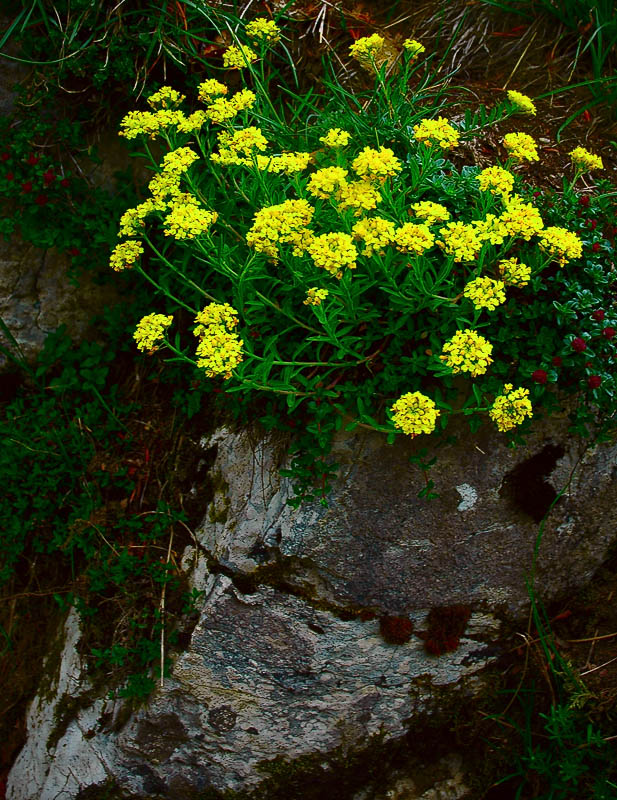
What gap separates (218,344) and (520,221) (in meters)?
1.05

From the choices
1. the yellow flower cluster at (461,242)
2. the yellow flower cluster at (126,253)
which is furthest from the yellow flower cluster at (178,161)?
the yellow flower cluster at (461,242)

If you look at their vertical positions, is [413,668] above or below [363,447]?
below

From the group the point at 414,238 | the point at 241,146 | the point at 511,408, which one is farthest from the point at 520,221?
the point at 241,146

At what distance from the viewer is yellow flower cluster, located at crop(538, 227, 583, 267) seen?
2.24 meters

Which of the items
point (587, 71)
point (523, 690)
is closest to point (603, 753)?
point (523, 690)

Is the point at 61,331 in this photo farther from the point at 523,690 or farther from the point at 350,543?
the point at 523,690

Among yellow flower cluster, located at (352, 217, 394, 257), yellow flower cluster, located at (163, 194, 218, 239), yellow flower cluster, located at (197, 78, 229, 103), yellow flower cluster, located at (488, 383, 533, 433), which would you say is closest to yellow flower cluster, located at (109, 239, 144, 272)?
yellow flower cluster, located at (163, 194, 218, 239)

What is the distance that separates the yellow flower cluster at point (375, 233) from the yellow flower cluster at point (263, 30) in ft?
3.81

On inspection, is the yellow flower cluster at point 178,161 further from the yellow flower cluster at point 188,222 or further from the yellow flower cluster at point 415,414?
the yellow flower cluster at point 415,414

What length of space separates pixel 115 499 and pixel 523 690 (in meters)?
1.95

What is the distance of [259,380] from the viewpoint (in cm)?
248

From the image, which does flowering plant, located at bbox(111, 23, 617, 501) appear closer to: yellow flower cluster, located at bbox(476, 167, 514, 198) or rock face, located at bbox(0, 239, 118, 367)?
yellow flower cluster, located at bbox(476, 167, 514, 198)

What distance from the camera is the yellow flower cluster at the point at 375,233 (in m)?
2.13

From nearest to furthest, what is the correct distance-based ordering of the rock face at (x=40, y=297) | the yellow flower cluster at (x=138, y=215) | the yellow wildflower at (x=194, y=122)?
the yellow flower cluster at (x=138, y=215), the yellow wildflower at (x=194, y=122), the rock face at (x=40, y=297)
